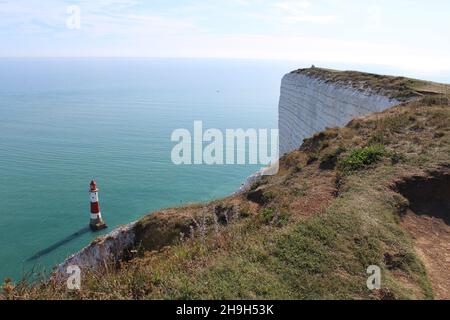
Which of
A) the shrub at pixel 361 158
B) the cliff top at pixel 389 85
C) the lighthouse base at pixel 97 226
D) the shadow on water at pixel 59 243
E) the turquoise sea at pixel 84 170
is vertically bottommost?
the shadow on water at pixel 59 243

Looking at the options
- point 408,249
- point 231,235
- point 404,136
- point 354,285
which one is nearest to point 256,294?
point 354,285

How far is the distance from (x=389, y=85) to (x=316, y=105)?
8.28m

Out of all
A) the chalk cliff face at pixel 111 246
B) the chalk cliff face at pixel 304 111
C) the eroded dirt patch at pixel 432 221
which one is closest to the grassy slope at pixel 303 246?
the eroded dirt patch at pixel 432 221

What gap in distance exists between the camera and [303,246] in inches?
255

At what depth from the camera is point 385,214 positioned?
27.3 feet

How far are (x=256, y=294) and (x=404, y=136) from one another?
9930 mm

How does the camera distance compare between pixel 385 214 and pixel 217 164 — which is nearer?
pixel 385 214

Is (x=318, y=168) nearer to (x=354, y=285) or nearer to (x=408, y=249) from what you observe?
(x=408, y=249)

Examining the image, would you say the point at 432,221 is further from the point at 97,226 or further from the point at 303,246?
the point at 97,226

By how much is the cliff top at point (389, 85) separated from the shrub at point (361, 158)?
445 inches

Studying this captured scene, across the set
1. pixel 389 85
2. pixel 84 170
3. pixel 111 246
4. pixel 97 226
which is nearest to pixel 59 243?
pixel 97 226

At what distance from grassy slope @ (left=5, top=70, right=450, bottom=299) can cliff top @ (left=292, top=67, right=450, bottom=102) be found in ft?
34.9

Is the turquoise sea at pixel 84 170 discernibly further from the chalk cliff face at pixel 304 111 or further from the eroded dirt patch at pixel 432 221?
the eroded dirt patch at pixel 432 221

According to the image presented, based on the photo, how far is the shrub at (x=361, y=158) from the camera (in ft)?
36.6
